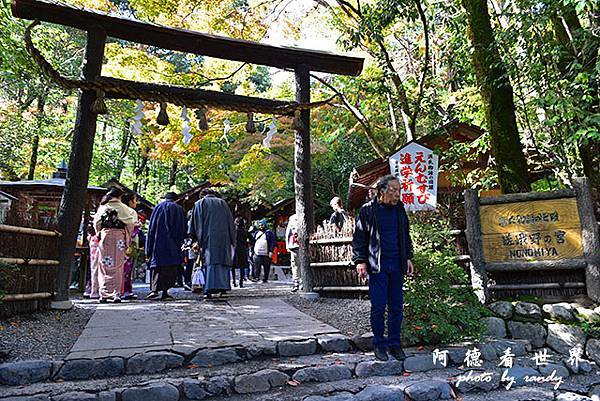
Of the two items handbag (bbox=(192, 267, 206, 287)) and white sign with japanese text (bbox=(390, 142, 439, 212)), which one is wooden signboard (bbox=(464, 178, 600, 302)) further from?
handbag (bbox=(192, 267, 206, 287))

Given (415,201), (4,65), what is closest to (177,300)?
(415,201)

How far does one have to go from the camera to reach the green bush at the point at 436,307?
4898 mm

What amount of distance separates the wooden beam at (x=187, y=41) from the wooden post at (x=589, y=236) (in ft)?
14.8

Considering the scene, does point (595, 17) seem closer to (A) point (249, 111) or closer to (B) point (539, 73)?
(B) point (539, 73)

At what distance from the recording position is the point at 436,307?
5027mm

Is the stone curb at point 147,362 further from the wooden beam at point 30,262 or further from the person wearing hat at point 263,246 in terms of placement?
the person wearing hat at point 263,246

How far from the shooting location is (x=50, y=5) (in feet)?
21.3

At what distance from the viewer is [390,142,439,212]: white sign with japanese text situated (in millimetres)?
7781

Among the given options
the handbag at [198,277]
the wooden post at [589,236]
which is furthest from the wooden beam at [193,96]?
the wooden post at [589,236]

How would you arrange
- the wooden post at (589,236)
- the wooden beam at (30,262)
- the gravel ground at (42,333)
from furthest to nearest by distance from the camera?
the wooden post at (589,236) → the wooden beam at (30,262) → the gravel ground at (42,333)

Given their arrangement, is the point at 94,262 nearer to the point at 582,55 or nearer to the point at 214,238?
the point at 214,238

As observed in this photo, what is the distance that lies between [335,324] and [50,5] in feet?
20.6

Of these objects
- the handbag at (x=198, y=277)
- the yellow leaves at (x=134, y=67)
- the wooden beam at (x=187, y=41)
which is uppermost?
the yellow leaves at (x=134, y=67)

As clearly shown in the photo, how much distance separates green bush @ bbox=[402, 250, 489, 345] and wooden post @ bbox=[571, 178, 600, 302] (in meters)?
1.60
